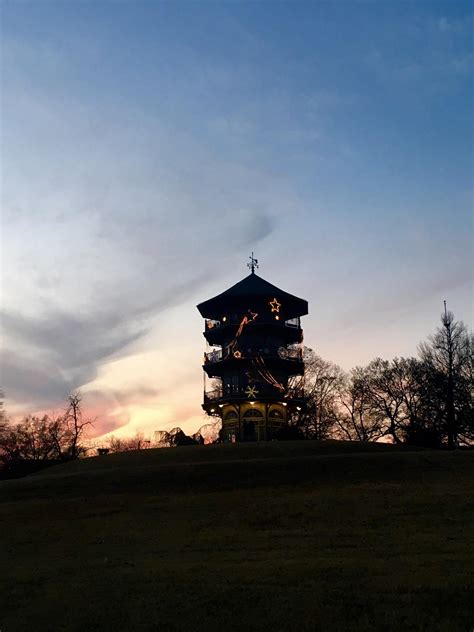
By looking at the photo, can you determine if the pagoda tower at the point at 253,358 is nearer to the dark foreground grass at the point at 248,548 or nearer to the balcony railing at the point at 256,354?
the balcony railing at the point at 256,354

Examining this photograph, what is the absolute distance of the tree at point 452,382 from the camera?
2101 inches

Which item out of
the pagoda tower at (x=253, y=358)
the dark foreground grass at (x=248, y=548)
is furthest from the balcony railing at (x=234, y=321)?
the dark foreground grass at (x=248, y=548)

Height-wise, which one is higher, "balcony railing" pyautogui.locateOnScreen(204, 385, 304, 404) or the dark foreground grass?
"balcony railing" pyautogui.locateOnScreen(204, 385, 304, 404)

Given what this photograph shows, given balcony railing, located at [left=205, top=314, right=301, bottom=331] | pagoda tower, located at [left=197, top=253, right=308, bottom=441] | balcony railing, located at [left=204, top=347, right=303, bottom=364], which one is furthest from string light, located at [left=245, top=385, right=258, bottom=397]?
balcony railing, located at [left=205, top=314, right=301, bottom=331]

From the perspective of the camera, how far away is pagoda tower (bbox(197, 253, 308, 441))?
59.2 m

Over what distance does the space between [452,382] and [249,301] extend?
68.8ft

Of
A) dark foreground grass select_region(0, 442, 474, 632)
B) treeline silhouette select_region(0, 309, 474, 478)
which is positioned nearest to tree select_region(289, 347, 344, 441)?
treeline silhouette select_region(0, 309, 474, 478)

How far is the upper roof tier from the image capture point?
62719mm

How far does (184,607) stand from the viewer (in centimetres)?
1361

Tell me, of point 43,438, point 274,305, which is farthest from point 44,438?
point 274,305

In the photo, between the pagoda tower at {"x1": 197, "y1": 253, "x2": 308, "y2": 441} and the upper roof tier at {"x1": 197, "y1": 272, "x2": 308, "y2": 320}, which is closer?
the pagoda tower at {"x1": 197, "y1": 253, "x2": 308, "y2": 441}

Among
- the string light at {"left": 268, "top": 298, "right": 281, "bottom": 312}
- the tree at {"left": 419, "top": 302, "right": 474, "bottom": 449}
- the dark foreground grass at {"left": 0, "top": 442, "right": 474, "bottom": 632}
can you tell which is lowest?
the dark foreground grass at {"left": 0, "top": 442, "right": 474, "bottom": 632}

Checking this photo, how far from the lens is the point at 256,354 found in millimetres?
60156

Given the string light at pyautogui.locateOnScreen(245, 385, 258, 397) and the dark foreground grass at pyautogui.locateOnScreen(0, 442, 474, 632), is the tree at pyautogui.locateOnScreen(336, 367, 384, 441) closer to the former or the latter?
the string light at pyautogui.locateOnScreen(245, 385, 258, 397)
